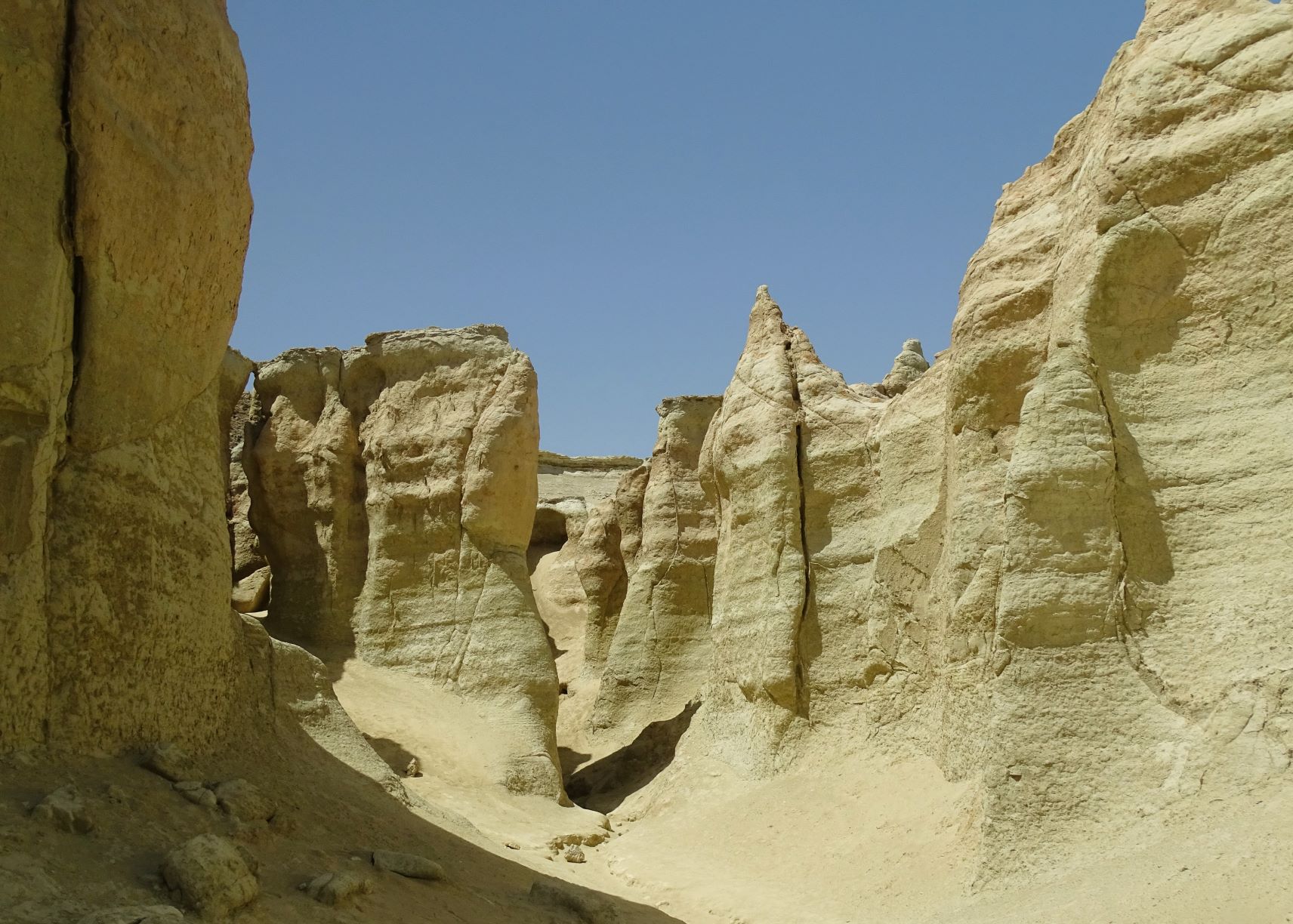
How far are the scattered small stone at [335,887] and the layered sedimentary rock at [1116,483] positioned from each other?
4529 millimetres

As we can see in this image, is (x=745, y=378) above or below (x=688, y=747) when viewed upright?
above

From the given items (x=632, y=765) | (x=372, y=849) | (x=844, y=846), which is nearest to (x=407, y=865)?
(x=372, y=849)

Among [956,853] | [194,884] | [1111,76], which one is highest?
[1111,76]

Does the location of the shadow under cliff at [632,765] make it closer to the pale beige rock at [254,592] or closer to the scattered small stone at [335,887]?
the pale beige rock at [254,592]

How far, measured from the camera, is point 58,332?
677 centimetres

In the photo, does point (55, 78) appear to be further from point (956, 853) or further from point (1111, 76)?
point (1111, 76)

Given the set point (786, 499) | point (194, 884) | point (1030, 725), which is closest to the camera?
point (194, 884)

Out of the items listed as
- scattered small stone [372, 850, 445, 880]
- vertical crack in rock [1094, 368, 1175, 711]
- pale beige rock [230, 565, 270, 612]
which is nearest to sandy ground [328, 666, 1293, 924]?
vertical crack in rock [1094, 368, 1175, 711]

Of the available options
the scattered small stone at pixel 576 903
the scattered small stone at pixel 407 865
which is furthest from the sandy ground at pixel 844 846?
the scattered small stone at pixel 407 865

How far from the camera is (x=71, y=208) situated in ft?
22.6

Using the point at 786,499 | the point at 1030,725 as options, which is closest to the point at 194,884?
the point at 1030,725

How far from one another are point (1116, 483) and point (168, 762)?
6.95 metres

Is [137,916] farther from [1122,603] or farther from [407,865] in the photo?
[1122,603]

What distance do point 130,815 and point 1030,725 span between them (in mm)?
6003
